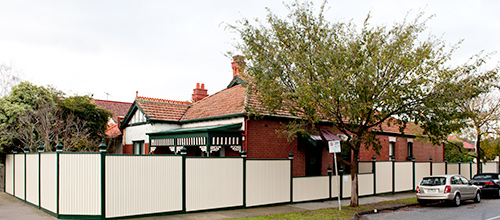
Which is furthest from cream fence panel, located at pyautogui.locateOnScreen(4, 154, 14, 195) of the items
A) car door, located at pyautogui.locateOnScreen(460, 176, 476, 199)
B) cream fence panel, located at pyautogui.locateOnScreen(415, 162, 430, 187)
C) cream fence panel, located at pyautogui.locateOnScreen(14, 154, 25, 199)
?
cream fence panel, located at pyautogui.locateOnScreen(415, 162, 430, 187)

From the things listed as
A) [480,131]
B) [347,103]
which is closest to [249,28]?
[347,103]

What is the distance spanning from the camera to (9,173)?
1895 centimetres

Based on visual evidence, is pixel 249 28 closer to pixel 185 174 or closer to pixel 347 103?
pixel 347 103

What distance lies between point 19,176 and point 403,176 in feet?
62.1

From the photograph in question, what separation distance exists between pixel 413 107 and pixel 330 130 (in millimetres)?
6702

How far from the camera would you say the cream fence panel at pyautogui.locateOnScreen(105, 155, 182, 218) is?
11.9 meters

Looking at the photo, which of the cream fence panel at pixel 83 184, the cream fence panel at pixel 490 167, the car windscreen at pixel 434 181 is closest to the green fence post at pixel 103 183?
the cream fence panel at pixel 83 184

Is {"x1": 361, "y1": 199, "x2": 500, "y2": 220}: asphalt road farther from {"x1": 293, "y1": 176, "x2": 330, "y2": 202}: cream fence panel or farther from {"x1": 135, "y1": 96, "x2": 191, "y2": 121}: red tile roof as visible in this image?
{"x1": 135, "y1": 96, "x2": 191, "y2": 121}: red tile roof

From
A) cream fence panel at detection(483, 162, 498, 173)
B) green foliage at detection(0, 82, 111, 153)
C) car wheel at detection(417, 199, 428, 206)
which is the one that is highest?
green foliage at detection(0, 82, 111, 153)

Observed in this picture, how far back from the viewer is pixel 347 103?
1359 cm

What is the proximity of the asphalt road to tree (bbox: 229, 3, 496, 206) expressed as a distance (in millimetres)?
2692

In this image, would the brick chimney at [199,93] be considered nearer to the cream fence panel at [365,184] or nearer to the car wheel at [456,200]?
the cream fence panel at [365,184]

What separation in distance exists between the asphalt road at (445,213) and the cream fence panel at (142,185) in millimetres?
6604

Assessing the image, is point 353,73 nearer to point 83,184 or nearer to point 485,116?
point 83,184
